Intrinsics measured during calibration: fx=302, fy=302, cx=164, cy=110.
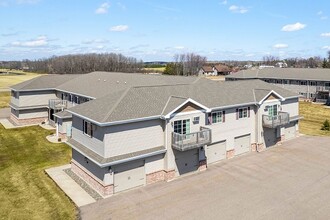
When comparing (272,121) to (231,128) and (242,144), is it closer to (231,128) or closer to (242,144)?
(242,144)

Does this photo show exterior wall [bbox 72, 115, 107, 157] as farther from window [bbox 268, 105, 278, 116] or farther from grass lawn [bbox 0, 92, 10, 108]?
grass lawn [bbox 0, 92, 10, 108]

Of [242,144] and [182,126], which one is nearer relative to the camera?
[182,126]

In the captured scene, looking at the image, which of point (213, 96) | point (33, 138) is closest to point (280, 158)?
point (213, 96)

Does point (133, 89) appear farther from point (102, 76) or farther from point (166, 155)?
point (102, 76)

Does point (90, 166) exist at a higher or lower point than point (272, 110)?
lower

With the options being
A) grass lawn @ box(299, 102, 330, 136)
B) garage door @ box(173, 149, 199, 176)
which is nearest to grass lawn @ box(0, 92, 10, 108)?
garage door @ box(173, 149, 199, 176)

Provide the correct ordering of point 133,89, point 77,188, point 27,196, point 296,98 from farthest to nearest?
point 296,98 < point 133,89 < point 77,188 < point 27,196

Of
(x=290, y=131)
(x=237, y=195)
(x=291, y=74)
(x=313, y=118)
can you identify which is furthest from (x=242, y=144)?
(x=291, y=74)
